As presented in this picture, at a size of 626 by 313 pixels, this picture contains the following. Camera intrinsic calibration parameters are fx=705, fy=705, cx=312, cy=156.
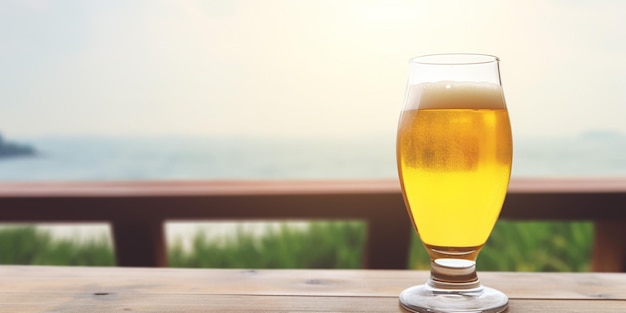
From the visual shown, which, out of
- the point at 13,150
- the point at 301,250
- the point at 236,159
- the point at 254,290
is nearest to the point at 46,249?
the point at 13,150

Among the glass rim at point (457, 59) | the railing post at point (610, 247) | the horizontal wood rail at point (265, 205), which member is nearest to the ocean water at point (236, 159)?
the railing post at point (610, 247)

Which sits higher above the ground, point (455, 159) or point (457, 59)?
point (457, 59)

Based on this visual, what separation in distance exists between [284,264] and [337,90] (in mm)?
659

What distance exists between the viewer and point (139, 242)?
203 cm

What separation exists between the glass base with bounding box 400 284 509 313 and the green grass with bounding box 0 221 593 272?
164 centimetres

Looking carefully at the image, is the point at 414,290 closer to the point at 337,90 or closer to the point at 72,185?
the point at 72,185

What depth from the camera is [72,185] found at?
206cm

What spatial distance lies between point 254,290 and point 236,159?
174cm

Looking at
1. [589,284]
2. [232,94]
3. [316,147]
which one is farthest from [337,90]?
[589,284]

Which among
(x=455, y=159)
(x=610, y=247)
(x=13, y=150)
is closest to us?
(x=455, y=159)

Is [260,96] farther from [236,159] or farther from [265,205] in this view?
[265,205]

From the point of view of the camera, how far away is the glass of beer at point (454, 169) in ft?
2.45

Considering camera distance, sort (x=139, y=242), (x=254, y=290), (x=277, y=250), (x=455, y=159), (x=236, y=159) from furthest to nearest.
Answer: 1. (x=236, y=159)
2. (x=277, y=250)
3. (x=139, y=242)
4. (x=254, y=290)
5. (x=455, y=159)

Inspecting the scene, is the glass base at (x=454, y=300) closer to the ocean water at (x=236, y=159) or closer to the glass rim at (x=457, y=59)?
the glass rim at (x=457, y=59)
